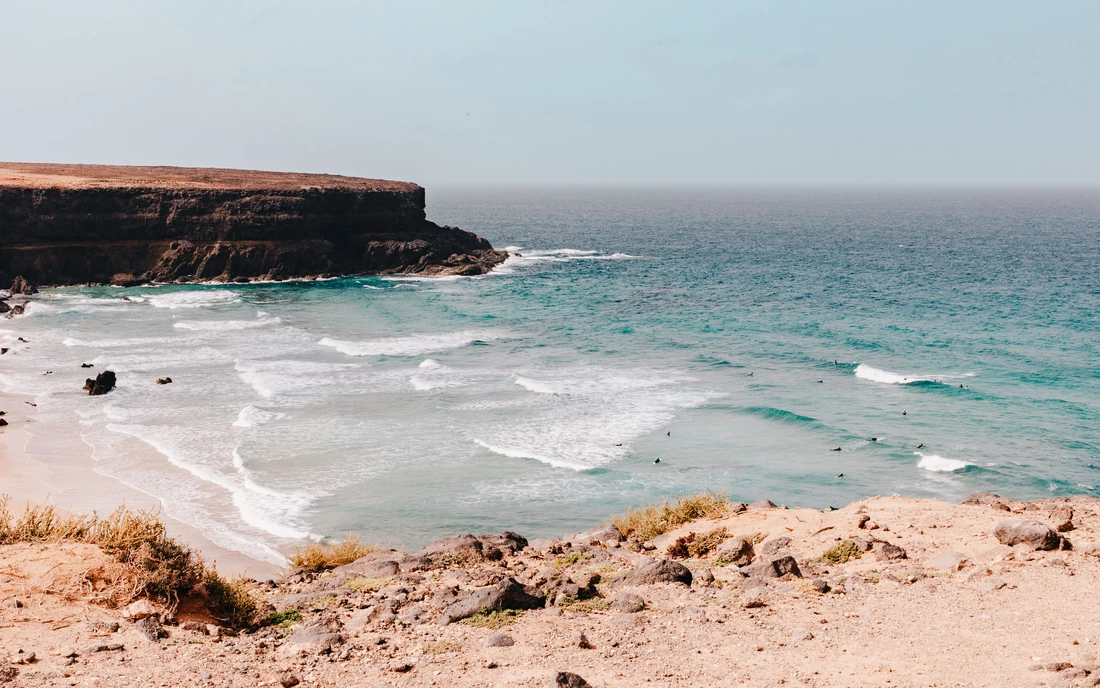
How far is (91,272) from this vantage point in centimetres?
7000

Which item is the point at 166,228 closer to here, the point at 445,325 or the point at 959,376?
Answer: the point at 445,325

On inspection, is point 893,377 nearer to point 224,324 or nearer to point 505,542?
point 505,542

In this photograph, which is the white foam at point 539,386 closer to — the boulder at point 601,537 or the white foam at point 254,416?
the white foam at point 254,416

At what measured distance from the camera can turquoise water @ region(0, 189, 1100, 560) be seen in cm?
2681

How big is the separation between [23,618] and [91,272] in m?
66.2

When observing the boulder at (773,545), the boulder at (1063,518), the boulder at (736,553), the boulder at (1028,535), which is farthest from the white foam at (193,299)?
the boulder at (1028,535)

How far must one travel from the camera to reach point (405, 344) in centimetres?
4912

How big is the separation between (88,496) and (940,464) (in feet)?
87.0

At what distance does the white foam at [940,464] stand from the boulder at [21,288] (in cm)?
6082

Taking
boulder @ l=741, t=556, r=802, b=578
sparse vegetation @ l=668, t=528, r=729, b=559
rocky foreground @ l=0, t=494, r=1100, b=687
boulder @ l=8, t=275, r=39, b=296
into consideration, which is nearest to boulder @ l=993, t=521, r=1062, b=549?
rocky foreground @ l=0, t=494, r=1100, b=687

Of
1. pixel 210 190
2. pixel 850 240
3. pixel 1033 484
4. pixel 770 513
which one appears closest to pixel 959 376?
pixel 1033 484

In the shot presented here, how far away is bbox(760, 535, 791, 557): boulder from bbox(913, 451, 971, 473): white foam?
14257mm

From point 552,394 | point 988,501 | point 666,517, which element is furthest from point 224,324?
point 988,501

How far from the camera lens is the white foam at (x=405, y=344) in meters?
47.0
